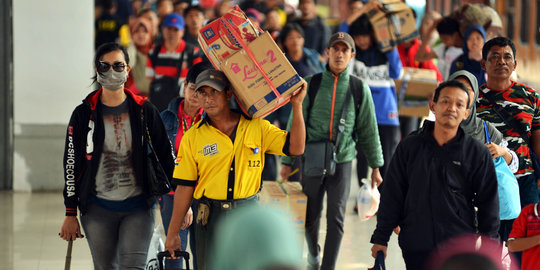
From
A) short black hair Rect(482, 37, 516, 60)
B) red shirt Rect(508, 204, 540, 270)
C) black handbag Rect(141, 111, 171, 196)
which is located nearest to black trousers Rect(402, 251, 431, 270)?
red shirt Rect(508, 204, 540, 270)

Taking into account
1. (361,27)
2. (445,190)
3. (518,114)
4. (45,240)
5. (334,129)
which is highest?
(361,27)

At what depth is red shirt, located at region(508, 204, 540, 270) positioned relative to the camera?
4980mm

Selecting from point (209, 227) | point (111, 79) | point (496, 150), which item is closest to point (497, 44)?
point (496, 150)

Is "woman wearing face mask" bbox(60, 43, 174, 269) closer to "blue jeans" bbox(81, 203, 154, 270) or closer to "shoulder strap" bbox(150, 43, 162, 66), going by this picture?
"blue jeans" bbox(81, 203, 154, 270)

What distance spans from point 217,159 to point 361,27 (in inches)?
183

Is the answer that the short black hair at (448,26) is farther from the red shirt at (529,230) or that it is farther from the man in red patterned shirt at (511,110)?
the red shirt at (529,230)

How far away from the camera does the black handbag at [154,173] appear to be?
5113mm

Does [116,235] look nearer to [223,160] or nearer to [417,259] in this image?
[223,160]

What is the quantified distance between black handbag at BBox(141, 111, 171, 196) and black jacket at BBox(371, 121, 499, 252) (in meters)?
1.37

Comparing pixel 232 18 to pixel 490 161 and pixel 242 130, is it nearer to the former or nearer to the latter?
pixel 242 130

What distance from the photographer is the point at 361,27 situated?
9117 mm

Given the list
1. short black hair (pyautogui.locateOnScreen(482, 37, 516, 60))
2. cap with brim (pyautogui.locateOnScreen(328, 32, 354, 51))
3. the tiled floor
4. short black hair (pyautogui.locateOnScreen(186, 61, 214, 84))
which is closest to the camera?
short black hair (pyautogui.locateOnScreen(186, 61, 214, 84))

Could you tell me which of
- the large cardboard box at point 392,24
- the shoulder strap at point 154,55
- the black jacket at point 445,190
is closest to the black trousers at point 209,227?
the black jacket at point 445,190

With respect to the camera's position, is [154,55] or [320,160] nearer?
[320,160]
